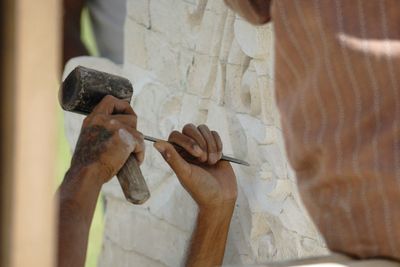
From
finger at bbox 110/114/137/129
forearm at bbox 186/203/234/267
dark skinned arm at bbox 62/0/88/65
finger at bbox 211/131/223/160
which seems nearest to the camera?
finger at bbox 110/114/137/129

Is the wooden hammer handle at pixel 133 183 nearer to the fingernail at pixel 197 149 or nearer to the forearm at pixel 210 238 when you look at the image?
the fingernail at pixel 197 149

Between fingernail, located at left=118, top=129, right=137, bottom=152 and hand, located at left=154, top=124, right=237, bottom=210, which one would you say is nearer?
fingernail, located at left=118, top=129, right=137, bottom=152

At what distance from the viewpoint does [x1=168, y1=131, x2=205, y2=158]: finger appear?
3.26 metres

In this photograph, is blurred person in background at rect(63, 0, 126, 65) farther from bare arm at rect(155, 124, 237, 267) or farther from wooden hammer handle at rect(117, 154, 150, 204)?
wooden hammer handle at rect(117, 154, 150, 204)

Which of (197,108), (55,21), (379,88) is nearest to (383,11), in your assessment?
(379,88)

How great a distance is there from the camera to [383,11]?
1.46 meters

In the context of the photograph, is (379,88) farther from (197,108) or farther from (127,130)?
(197,108)

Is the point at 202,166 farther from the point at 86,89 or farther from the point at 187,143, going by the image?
the point at 86,89

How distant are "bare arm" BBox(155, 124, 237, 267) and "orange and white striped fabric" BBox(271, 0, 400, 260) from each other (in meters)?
1.68

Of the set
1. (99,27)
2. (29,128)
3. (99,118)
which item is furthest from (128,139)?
(29,128)

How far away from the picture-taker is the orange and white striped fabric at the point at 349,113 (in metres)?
1.45

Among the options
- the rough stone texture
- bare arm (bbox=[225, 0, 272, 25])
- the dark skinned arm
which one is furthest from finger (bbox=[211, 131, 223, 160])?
bare arm (bbox=[225, 0, 272, 25])

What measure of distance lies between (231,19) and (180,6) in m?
0.33

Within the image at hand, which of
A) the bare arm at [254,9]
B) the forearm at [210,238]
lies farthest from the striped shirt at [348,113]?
the forearm at [210,238]
